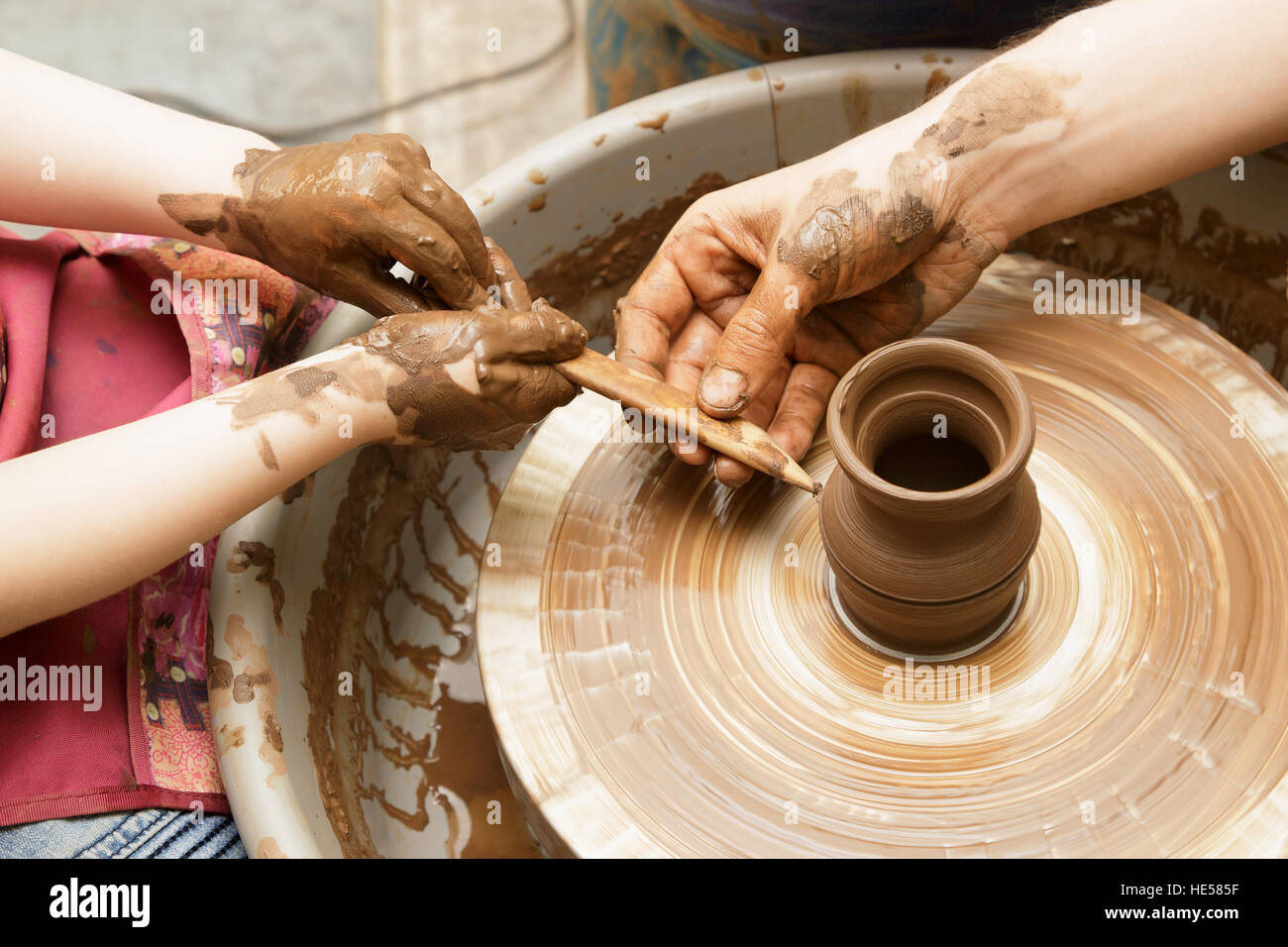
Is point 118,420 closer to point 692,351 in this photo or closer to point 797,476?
point 692,351

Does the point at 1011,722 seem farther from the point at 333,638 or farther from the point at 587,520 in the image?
the point at 333,638

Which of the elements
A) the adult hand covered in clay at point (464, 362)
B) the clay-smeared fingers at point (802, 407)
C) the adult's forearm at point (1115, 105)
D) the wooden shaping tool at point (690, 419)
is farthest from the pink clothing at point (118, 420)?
the adult's forearm at point (1115, 105)

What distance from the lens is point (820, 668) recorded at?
58.1 inches

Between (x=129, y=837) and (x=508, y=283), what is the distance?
0.86 metres

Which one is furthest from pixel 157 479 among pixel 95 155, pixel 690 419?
pixel 690 419

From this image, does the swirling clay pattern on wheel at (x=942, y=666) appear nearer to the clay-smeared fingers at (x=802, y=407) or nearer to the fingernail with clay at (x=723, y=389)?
the clay-smeared fingers at (x=802, y=407)

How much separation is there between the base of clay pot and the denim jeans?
2.75 ft

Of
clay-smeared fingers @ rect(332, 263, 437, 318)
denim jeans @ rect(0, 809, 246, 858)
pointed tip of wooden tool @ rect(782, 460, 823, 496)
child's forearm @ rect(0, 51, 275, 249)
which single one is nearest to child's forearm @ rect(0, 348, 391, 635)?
clay-smeared fingers @ rect(332, 263, 437, 318)

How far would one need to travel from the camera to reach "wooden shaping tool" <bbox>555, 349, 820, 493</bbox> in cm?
145

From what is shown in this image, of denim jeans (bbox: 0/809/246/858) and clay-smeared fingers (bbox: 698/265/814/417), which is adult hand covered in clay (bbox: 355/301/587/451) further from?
denim jeans (bbox: 0/809/246/858)

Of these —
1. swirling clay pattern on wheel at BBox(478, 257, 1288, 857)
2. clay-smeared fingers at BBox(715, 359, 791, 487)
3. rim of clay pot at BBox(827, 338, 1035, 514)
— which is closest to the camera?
rim of clay pot at BBox(827, 338, 1035, 514)

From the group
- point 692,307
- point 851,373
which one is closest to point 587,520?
point 692,307

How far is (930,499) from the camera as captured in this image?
1203mm
